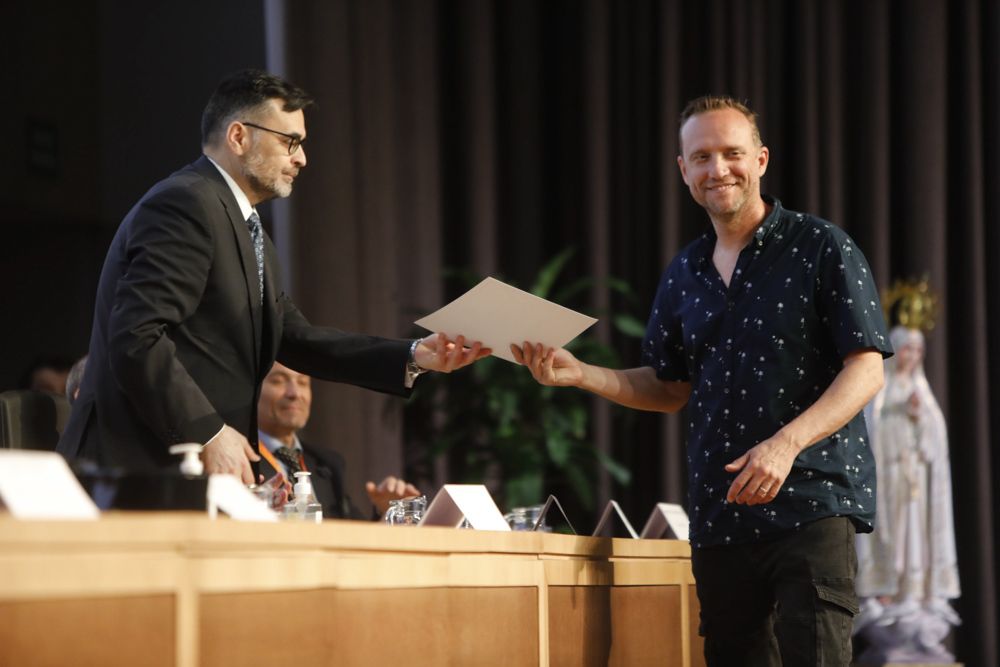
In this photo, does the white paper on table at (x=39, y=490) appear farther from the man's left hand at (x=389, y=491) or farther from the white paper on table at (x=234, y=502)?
the man's left hand at (x=389, y=491)

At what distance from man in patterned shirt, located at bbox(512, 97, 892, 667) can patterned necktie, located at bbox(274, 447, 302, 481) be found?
4.49ft

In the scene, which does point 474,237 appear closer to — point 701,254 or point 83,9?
point 83,9

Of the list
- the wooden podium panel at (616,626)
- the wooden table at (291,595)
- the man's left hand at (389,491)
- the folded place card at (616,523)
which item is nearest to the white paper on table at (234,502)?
the wooden table at (291,595)

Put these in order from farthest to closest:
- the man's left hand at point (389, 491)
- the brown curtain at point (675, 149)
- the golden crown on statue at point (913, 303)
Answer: the brown curtain at point (675, 149), the golden crown on statue at point (913, 303), the man's left hand at point (389, 491)

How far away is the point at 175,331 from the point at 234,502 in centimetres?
83

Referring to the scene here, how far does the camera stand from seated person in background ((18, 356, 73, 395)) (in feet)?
14.9

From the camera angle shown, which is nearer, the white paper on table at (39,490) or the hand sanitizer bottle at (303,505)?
the white paper on table at (39,490)

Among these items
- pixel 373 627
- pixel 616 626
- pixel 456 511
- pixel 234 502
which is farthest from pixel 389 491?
pixel 234 502

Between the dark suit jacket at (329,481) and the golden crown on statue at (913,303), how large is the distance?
2.83 metres

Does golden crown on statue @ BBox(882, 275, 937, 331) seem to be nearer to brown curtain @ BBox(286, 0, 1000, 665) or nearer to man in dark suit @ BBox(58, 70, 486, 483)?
brown curtain @ BBox(286, 0, 1000, 665)

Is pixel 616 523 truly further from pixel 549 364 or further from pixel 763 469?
pixel 763 469

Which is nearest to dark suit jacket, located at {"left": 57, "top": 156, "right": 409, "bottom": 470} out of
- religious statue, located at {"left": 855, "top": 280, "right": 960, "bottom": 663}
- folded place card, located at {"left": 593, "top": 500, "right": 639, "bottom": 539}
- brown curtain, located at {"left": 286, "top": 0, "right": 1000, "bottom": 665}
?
folded place card, located at {"left": 593, "top": 500, "right": 639, "bottom": 539}

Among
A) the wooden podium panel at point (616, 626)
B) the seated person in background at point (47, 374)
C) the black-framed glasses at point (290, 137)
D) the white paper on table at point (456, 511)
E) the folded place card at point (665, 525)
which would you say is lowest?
the wooden podium panel at point (616, 626)

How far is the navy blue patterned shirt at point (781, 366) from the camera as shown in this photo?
2.32 metres
